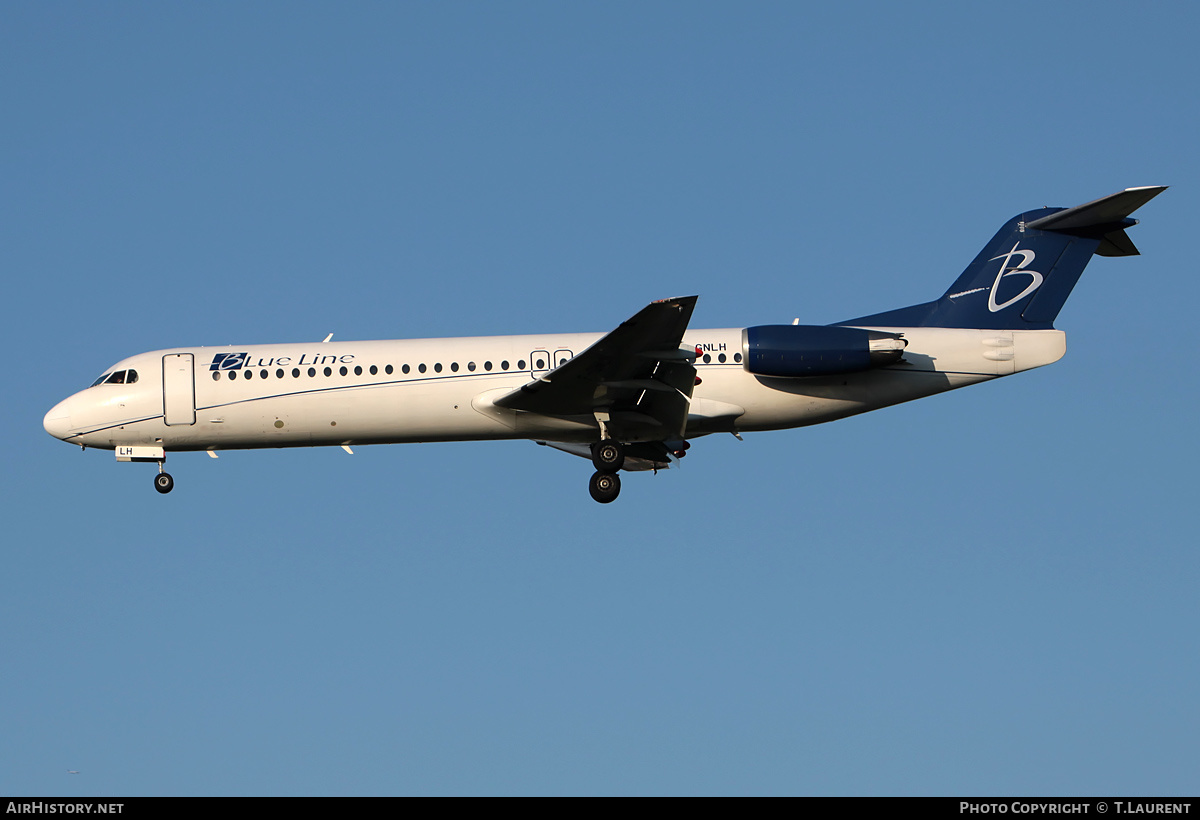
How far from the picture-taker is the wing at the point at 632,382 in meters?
25.0

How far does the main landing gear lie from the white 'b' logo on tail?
9.04 m

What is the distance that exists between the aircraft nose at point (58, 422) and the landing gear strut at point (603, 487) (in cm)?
1194

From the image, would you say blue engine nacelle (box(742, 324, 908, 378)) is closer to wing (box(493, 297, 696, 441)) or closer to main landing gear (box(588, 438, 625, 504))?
wing (box(493, 297, 696, 441))

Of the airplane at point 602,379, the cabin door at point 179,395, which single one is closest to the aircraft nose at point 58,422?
the airplane at point 602,379

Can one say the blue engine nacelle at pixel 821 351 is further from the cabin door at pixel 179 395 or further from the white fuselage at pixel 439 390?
the cabin door at pixel 179 395

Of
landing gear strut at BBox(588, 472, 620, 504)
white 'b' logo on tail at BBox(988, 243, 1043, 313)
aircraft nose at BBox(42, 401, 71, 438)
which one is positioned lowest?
landing gear strut at BBox(588, 472, 620, 504)

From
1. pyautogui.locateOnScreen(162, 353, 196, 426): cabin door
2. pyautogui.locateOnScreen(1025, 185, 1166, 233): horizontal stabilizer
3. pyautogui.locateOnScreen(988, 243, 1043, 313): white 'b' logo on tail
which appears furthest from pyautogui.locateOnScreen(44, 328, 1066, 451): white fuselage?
pyautogui.locateOnScreen(1025, 185, 1166, 233): horizontal stabilizer

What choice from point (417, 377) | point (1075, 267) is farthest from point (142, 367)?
point (1075, 267)

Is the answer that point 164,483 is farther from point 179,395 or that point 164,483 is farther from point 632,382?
point 632,382

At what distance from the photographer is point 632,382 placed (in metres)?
26.7

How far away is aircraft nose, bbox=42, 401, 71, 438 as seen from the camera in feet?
95.9
